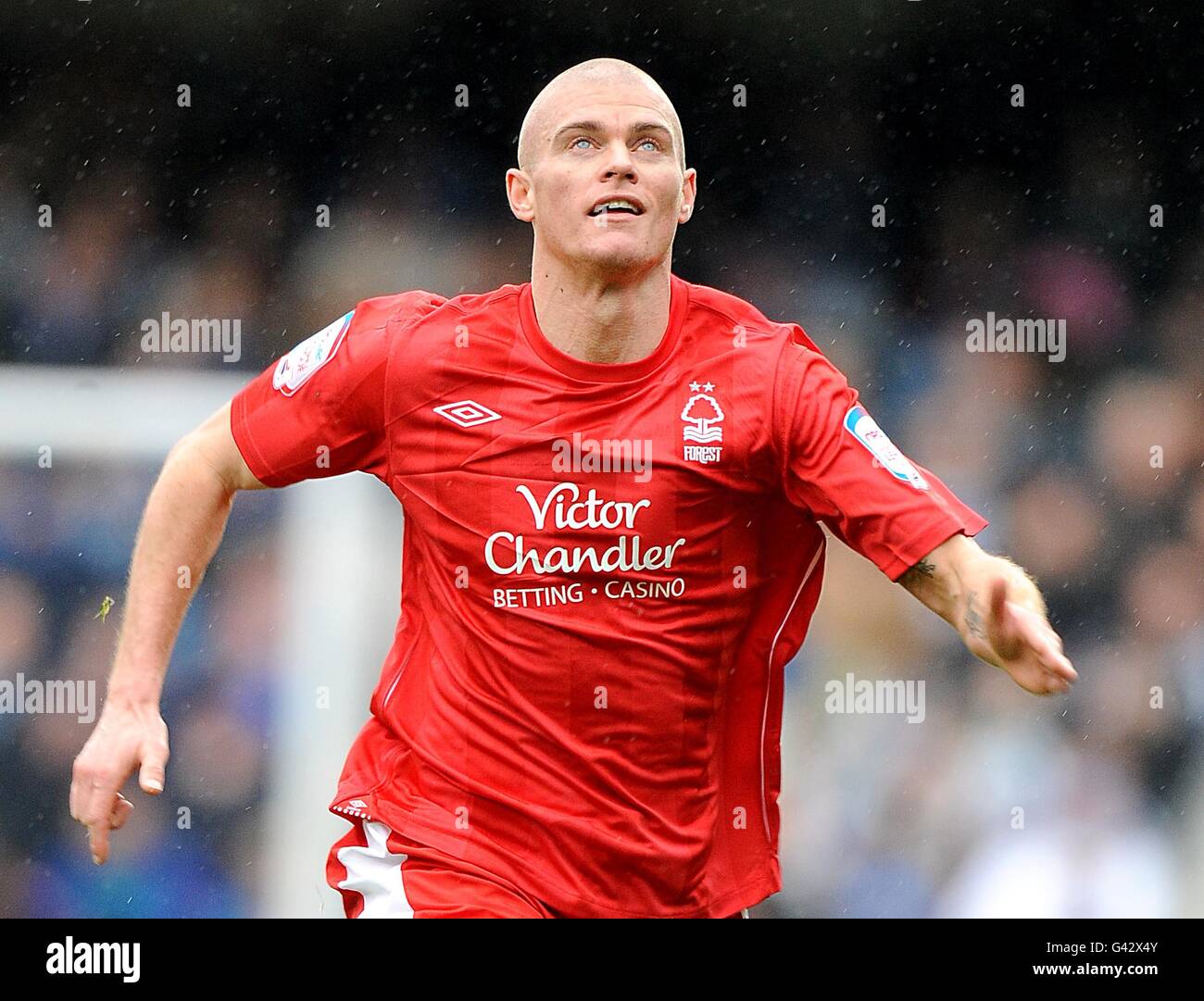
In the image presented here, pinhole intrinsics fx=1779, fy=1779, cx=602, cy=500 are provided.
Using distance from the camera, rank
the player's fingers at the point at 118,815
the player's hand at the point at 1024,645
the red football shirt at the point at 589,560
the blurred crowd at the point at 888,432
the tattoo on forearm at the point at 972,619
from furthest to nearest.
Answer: the blurred crowd at the point at 888,432
the red football shirt at the point at 589,560
the player's fingers at the point at 118,815
the tattoo on forearm at the point at 972,619
the player's hand at the point at 1024,645

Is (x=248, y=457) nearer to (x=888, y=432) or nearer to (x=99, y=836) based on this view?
(x=99, y=836)

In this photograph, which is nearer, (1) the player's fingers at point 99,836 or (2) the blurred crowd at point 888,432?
(1) the player's fingers at point 99,836

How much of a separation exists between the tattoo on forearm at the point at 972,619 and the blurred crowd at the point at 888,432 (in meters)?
2.44

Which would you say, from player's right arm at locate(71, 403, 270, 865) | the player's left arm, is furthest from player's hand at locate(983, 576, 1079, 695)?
player's right arm at locate(71, 403, 270, 865)

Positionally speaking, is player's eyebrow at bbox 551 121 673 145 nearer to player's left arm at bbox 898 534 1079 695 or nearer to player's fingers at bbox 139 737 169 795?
player's left arm at bbox 898 534 1079 695

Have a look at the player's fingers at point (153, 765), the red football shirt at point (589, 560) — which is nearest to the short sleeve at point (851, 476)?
the red football shirt at point (589, 560)

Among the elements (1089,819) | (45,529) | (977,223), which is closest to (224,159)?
(45,529)

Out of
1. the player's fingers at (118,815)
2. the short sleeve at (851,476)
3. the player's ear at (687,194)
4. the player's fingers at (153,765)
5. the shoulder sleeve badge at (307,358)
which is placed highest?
the player's ear at (687,194)

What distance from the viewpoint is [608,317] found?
3.50 meters

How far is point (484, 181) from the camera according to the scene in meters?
5.95

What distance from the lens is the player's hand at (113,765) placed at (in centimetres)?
324

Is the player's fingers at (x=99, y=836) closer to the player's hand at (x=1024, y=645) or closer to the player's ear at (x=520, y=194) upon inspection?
the player's ear at (x=520, y=194)

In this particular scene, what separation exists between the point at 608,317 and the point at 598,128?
0.37m

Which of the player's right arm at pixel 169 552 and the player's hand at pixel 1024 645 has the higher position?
the player's right arm at pixel 169 552
